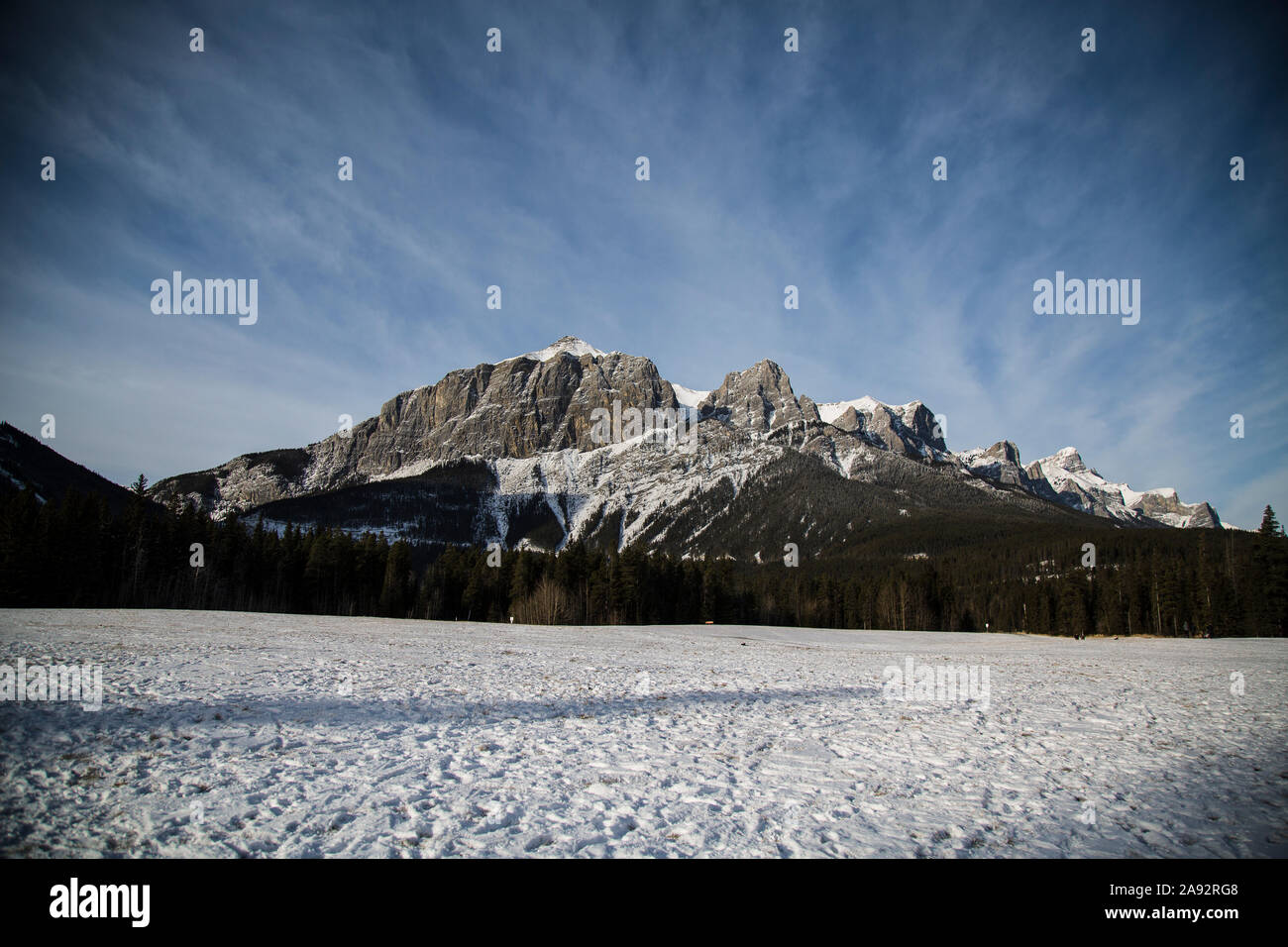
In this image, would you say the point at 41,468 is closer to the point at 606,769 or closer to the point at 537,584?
the point at 537,584

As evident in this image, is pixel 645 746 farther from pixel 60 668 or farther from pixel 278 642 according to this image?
pixel 278 642

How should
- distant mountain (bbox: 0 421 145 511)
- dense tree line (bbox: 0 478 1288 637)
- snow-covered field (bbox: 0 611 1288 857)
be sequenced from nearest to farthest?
snow-covered field (bbox: 0 611 1288 857)
dense tree line (bbox: 0 478 1288 637)
distant mountain (bbox: 0 421 145 511)

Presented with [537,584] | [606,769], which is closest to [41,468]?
[537,584]

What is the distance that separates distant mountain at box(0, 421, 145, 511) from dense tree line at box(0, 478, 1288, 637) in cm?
11789

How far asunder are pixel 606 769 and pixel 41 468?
246 metres

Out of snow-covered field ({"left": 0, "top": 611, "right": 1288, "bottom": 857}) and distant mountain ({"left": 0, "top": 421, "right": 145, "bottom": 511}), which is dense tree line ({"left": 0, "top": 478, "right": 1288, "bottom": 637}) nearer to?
snow-covered field ({"left": 0, "top": 611, "right": 1288, "bottom": 857})

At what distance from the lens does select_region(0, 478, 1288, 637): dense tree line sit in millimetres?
56031

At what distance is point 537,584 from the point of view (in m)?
83.0

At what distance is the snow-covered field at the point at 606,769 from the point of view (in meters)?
6.16

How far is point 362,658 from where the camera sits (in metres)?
19.4

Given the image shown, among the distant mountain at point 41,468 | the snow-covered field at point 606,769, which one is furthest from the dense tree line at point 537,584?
the distant mountain at point 41,468

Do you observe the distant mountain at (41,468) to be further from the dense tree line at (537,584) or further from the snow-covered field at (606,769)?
the snow-covered field at (606,769)

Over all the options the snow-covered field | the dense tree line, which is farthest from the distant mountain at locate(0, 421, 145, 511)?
the snow-covered field
